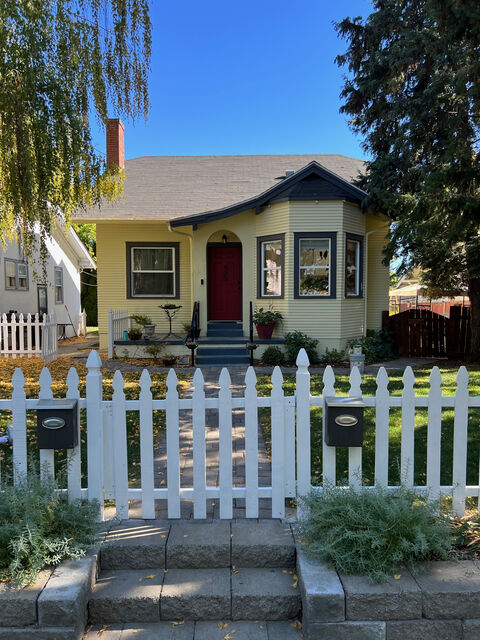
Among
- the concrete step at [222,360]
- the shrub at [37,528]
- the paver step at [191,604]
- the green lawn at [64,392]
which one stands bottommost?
the paver step at [191,604]

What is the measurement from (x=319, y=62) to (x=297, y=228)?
5.03m

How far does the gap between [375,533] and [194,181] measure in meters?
14.3

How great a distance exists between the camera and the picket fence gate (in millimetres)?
2916

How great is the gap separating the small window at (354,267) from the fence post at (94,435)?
992 centimetres

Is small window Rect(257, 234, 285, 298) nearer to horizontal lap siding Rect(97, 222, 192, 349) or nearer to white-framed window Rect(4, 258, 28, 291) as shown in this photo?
horizontal lap siding Rect(97, 222, 192, 349)

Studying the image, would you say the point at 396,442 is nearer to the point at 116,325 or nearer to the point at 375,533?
the point at 375,533

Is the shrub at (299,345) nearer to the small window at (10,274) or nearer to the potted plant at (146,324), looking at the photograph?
the potted plant at (146,324)

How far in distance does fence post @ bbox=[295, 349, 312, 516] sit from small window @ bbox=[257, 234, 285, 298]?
9.13 m

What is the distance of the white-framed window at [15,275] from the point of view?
15258 mm

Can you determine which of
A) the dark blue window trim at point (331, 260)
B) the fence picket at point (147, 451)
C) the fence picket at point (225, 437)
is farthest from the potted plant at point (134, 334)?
the fence picket at point (225, 437)

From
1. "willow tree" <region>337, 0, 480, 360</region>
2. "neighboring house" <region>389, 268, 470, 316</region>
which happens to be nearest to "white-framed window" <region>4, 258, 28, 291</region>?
"willow tree" <region>337, 0, 480, 360</region>

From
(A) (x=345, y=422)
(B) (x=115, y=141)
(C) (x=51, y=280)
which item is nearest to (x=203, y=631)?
(A) (x=345, y=422)

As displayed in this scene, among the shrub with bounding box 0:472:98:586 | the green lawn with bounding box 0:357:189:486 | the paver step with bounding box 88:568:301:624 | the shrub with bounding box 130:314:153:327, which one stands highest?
the shrub with bounding box 130:314:153:327

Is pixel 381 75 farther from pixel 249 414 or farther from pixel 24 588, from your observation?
pixel 24 588
